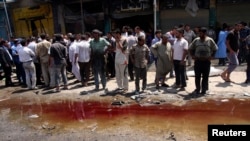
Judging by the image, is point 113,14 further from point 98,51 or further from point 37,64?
point 98,51

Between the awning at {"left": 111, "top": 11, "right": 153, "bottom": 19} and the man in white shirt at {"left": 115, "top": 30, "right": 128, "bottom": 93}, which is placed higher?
the awning at {"left": 111, "top": 11, "right": 153, "bottom": 19}

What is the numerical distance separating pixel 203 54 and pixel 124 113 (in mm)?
2612

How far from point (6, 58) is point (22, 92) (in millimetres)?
1828

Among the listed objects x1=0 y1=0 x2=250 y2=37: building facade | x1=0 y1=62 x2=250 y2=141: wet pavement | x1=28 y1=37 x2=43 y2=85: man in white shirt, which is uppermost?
x1=0 y1=0 x2=250 y2=37: building facade

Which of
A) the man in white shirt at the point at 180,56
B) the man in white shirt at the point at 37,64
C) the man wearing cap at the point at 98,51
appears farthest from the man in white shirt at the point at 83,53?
the man in white shirt at the point at 180,56

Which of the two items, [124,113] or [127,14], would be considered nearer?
[124,113]

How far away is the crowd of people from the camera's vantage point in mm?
8305

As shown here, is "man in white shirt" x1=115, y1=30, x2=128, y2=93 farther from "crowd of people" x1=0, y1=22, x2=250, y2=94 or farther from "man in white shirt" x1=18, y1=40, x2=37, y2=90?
"man in white shirt" x1=18, y1=40, x2=37, y2=90

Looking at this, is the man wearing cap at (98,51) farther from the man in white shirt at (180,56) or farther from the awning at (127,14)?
the awning at (127,14)

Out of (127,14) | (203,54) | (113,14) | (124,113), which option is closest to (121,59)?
(124,113)

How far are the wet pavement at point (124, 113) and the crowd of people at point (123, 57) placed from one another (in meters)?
0.46

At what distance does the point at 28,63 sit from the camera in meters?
10.5

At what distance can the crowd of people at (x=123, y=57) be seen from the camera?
8.30 m

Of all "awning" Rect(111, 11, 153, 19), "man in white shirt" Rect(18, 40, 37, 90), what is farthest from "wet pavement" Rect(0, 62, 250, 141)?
"awning" Rect(111, 11, 153, 19)
